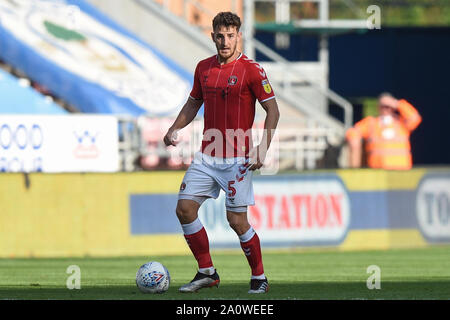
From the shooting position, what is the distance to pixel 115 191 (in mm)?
16656

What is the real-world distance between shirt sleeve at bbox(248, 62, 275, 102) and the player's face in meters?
0.25

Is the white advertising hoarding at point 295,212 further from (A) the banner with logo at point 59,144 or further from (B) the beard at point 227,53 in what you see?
(B) the beard at point 227,53

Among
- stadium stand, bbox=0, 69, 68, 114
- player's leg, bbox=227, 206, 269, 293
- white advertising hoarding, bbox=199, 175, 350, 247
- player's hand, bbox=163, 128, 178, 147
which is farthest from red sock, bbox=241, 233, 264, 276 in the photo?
stadium stand, bbox=0, 69, 68, 114

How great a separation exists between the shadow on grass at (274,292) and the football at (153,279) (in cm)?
8

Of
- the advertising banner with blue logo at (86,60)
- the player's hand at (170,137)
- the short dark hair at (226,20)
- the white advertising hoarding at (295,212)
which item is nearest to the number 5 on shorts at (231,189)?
the player's hand at (170,137)

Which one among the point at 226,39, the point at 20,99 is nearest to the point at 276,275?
the point at 226,39

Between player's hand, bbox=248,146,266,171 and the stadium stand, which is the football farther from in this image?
the stadium stand

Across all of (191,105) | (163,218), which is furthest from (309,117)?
(191,105)

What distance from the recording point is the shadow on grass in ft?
32.3

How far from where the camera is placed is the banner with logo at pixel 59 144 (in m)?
17.6

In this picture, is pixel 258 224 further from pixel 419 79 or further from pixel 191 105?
pixel 419 79

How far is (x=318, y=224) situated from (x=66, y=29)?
25.7 feet


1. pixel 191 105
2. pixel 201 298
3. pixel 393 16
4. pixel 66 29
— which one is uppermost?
pixel 393 16

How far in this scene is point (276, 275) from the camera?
12.7m
